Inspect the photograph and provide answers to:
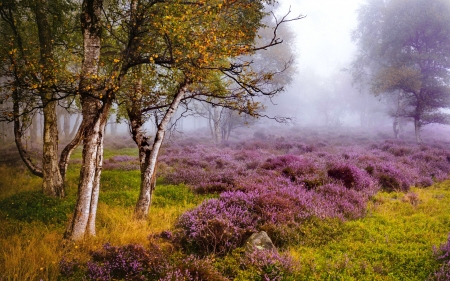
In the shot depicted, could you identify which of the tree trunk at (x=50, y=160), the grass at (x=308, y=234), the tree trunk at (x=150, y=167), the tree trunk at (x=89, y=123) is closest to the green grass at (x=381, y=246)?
the grass at (x=308, y=234)

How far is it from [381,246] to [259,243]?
2.59 metres

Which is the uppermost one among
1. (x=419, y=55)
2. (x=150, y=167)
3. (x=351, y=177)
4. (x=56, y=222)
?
(x=419, y=55)

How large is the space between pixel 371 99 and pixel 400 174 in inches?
1935

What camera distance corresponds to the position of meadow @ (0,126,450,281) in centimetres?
451

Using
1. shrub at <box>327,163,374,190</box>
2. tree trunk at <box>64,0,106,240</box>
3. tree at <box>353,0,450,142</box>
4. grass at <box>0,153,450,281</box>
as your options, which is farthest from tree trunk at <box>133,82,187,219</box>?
tree at <box>353,0,450,142</box>

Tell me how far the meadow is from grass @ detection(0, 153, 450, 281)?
0.08 feet

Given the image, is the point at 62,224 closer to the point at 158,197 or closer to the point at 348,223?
the point at 158,197

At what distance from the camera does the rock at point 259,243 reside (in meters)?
5.18

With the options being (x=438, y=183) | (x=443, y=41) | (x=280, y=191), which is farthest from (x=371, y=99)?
(x=280, y=191)

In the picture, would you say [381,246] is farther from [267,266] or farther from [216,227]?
[216,227]

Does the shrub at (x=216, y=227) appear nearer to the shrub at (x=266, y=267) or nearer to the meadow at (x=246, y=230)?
the meadow at (x=246, y=230)

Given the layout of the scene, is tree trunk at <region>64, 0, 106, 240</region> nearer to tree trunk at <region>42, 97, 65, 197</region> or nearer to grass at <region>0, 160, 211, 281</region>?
grass at <region>0, 160, 211, 281</region>

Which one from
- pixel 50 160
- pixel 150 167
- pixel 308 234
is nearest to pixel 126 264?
pixel 150 167

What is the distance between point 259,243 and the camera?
5367 mm
